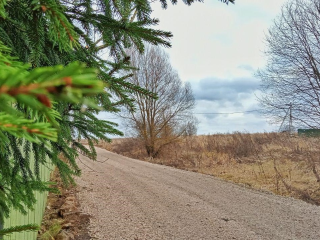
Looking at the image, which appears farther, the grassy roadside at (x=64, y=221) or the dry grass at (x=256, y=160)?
the dry grass at (x=256, y=160)

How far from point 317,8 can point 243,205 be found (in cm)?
879

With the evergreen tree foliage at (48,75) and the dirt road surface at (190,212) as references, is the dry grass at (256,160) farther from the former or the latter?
the evergreen tree foliage at (48,75)

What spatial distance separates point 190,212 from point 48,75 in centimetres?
549

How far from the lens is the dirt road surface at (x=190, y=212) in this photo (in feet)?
14.2

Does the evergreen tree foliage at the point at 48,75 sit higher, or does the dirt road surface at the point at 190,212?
the evergreen tree foliage at the point at 48,75

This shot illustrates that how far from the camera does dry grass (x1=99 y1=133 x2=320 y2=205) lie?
7679 mm

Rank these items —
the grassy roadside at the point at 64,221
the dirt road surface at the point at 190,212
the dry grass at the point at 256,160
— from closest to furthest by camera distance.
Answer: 1. the grassy roadside at the point at 64,221
2. the dirt road surface at the point at 190,212
3. the dry grass at the point at 256,160

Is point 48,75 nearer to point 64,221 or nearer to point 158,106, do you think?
point 64,221

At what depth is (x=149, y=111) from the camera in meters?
16.1

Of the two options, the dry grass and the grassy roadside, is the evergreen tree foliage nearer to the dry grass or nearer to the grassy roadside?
the grassy roadside

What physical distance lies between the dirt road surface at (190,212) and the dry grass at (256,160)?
1063 millimetres

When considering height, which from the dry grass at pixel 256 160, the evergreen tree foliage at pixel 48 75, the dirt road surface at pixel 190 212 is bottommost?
the dirt road surface at pixel 190 212

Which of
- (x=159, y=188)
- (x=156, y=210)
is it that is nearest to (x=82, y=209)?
(x=156, y=210)

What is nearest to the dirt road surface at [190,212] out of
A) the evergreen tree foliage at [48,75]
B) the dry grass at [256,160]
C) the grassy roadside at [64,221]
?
the grassy roadside at [64,221]
